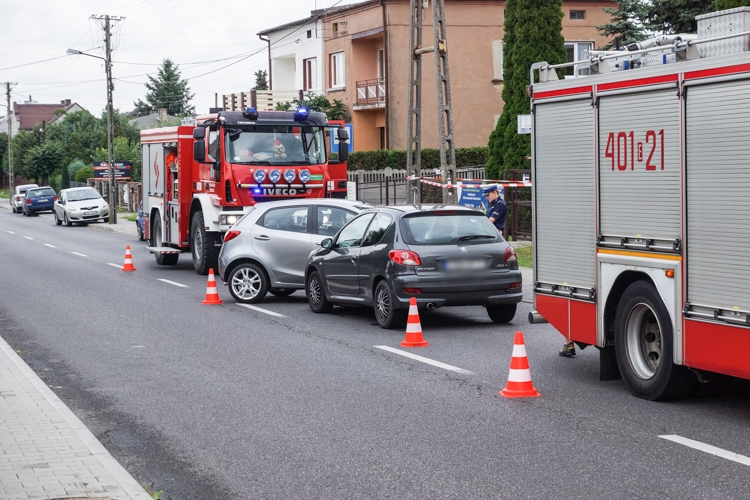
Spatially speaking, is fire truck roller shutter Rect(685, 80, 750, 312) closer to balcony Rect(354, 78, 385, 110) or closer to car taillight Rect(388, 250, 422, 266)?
car taillight Rect(388, 250, 422, 266)

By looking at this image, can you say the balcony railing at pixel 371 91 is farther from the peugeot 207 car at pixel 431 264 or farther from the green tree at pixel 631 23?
the peugeot 207 car at pixel 431 264

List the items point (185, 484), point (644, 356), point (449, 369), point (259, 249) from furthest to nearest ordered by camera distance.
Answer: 1. point (259, 249)
2. point (449, 369)
3. point (644, 356)
4. point (185, 484)

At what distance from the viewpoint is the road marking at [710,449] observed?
680cm

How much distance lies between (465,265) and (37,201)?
2089 inches

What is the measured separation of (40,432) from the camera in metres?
7.68

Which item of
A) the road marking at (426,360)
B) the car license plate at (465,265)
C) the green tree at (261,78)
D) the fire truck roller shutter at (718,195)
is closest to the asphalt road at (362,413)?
the road marking at (426,360)

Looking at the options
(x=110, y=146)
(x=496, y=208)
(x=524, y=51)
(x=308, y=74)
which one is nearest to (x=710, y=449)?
(x=496, y=208)

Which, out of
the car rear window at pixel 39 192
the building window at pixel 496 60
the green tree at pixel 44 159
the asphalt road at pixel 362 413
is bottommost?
the asphalt road at pixel 362 413

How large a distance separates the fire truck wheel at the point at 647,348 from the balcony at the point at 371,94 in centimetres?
3854

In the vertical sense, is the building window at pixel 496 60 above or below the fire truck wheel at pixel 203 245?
above

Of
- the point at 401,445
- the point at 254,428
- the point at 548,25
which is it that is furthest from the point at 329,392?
the point at 548,25

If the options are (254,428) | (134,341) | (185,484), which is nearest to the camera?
(185,484)

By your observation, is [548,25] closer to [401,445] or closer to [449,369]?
[449,369]

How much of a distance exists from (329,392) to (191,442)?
1969 mm
